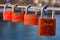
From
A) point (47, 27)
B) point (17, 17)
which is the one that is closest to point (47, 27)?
point (47, 27)

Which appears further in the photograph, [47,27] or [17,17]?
[17,17]

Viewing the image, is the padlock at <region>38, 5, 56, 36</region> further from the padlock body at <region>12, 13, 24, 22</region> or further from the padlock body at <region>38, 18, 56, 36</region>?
the padlock body at <region>12, 13, 24, 22</region>

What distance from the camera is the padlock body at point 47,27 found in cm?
57

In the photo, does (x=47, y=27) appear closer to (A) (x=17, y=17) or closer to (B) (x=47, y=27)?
(B) (x=47, y=27)

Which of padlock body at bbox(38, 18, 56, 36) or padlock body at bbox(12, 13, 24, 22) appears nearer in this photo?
padlock body at bbox(38, 18, 56, 36)

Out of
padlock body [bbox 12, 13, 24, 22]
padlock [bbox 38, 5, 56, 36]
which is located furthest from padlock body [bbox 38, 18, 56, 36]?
padlock body [bbox 12, 13, 24, 22]

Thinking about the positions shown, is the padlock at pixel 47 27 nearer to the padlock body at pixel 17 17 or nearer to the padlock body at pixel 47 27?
the padlock body at pixel 47 27

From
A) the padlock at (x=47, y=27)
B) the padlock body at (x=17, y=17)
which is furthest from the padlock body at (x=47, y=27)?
the padlock body at (x=17, y=17)

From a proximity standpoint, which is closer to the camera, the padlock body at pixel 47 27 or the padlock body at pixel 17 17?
the padlock body at pixel 47 27

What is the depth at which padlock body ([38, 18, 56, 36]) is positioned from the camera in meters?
0.57

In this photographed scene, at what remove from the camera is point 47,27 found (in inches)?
22.5

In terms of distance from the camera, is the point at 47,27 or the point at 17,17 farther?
the point at 17,17

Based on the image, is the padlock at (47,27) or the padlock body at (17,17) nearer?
the padlock at (47,27)

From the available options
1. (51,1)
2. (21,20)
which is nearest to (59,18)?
(51,1)
